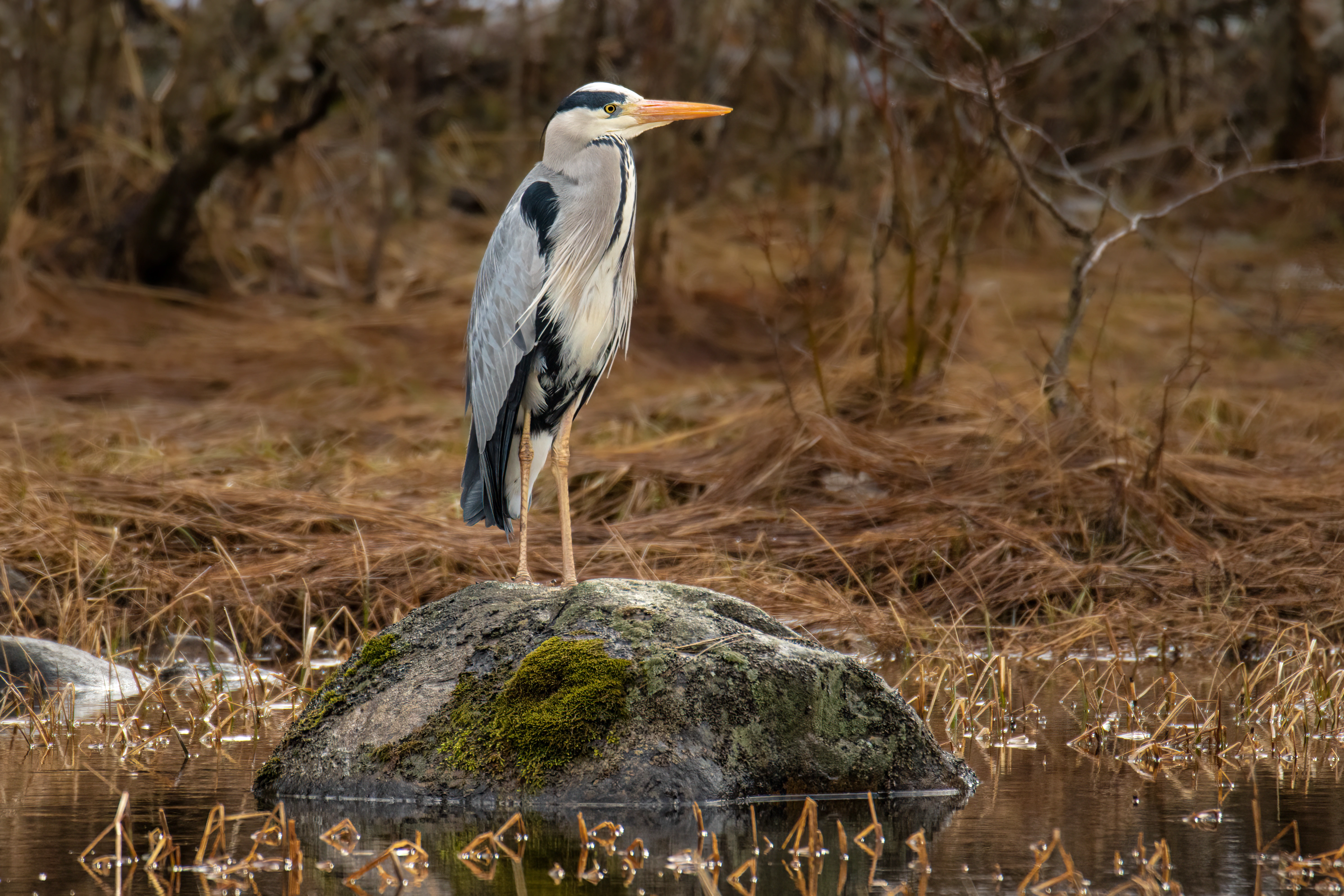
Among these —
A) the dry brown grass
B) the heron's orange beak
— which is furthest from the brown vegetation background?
the heron's orange beak

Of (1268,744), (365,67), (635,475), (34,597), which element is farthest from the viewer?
(365,67)

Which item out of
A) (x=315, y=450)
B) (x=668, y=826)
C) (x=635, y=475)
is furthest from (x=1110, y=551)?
(x=315, y=450)

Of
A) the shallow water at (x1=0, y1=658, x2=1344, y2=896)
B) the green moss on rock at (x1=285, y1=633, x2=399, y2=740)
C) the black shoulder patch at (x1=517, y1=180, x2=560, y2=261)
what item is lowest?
the shallow water at (x1=0, y1=658, x2=1344, y2=896)

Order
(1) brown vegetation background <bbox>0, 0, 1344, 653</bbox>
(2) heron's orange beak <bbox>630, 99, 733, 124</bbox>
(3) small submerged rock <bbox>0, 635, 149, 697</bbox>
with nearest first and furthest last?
(2) heron's orange beak <bbox>630, 99, 733, 124</bbox> < (3) small submerged rock <bbox>0, 635, 149, 697</bbox> < (1) brown vegetation background <bbox>0, 0, 1344, 653</bbox>

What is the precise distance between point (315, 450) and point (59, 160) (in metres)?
4.51

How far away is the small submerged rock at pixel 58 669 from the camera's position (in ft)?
18.3

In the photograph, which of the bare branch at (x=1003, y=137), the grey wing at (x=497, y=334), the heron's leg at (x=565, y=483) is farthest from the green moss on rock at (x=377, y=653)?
the bare branch at (x=1003, y=137)

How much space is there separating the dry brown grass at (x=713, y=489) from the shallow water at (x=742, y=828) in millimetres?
1594

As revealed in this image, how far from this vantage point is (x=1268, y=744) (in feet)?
15.3

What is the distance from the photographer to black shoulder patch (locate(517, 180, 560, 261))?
5188 millimetres

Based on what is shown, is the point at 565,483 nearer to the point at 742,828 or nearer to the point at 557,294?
the point at 557,294

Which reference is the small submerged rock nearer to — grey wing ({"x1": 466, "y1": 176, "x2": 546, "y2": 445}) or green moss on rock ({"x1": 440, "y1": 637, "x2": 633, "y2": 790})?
grey wing ({"x1": 466, "y1": 176, "x2": 546, "y2": 445})

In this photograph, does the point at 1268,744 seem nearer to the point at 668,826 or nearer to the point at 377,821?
the point at 668,826

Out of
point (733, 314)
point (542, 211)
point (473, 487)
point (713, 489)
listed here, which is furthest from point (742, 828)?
point (733, 314)
